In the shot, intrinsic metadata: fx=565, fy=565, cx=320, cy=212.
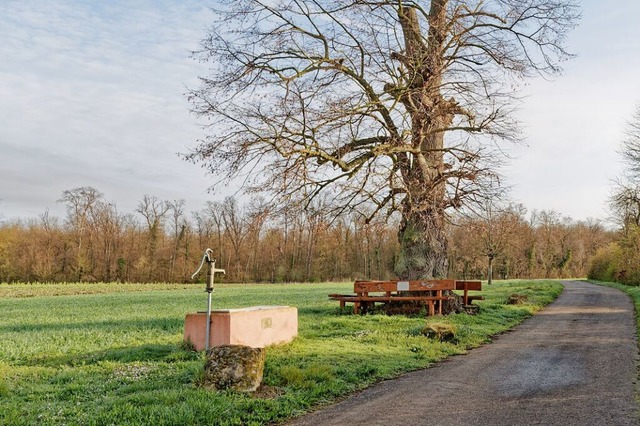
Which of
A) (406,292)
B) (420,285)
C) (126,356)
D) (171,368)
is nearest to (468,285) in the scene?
(406,292)

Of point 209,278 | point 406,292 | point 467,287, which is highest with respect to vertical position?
point 209,278

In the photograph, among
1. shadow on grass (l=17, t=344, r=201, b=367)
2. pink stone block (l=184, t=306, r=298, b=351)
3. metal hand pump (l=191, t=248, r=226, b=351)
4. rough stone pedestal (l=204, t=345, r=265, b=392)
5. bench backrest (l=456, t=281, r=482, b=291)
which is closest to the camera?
rough stone pedestal (l=204, t=345, r=265, b=392)

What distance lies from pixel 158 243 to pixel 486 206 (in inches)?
2336

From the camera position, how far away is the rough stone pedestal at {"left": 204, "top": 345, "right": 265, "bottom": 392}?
7645 mm

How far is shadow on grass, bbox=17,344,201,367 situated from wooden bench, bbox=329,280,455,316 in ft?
26.6

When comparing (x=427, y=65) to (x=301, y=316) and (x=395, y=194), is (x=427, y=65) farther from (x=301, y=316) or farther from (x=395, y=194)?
(x=301, y=316)

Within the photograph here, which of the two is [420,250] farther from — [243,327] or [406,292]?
[243,327]

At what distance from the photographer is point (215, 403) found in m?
6.96

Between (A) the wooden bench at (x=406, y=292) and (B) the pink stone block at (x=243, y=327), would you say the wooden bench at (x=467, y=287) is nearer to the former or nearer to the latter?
(A) the wooden bench at (x=406, y=292)

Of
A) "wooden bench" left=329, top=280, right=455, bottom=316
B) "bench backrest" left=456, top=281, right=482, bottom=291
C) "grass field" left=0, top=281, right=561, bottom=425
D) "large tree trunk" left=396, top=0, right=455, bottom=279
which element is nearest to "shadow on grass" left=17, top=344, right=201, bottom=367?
"grass field" left=0, top=281, right=561, bottom=425

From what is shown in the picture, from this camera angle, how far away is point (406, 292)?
1889 centimetres

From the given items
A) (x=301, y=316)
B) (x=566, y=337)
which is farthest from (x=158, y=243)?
(x=566, y=337)

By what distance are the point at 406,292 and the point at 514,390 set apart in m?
10.7

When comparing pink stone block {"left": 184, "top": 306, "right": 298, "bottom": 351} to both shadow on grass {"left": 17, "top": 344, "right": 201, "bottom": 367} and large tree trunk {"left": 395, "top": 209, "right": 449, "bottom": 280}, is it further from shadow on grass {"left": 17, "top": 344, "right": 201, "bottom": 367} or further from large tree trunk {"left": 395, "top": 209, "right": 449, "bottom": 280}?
large tree trunk {"left": 395, "top": 209, "right": 449, "bottom": 280}
